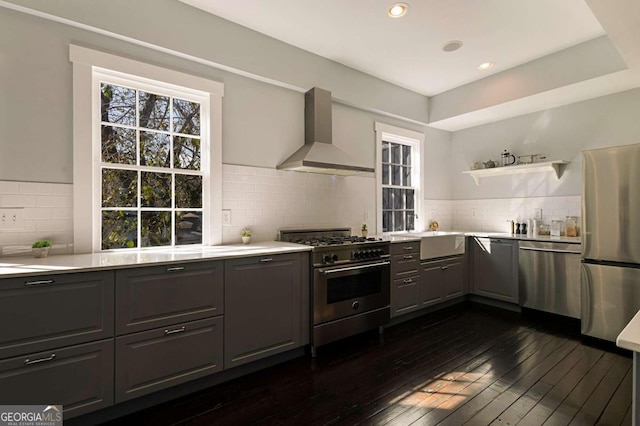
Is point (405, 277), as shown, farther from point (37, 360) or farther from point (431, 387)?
point (37, 360)

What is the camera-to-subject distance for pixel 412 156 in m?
4.94

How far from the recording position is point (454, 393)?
223 cm

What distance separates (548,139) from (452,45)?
2033mm

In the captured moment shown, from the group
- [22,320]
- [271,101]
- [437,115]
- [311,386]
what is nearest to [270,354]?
[311,386]

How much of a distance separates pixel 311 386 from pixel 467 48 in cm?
363

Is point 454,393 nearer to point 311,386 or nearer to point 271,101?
point 311,386

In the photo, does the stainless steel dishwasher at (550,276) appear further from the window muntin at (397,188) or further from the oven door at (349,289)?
the oven door at (349,289)

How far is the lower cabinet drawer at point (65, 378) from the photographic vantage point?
5.40 feet

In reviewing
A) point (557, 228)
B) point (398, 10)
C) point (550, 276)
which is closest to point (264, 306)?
point (398, 10)

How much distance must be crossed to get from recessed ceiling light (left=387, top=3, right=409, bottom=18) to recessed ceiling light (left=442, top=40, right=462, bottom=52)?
0.78 metres

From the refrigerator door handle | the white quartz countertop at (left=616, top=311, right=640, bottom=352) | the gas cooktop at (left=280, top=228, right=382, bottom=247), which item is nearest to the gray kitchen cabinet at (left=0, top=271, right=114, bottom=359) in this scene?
the gas cooktop at (left=280, top=228, right=382, bottom=247)

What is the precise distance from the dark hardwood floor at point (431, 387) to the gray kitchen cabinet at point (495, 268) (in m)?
0.81

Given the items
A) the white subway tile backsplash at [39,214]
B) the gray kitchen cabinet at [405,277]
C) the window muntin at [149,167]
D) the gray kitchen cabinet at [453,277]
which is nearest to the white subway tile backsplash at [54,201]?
the white subway tile backsplash at [39,214]

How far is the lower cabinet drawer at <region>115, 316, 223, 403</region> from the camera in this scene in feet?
6.39
